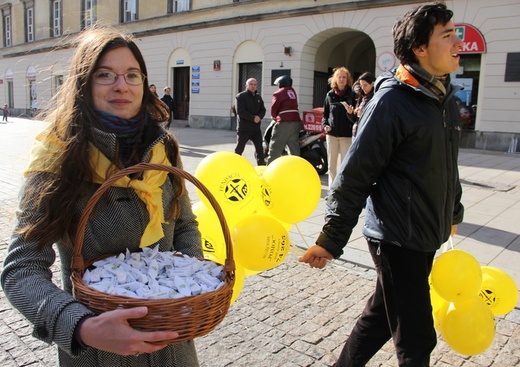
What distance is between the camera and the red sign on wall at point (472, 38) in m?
14.1

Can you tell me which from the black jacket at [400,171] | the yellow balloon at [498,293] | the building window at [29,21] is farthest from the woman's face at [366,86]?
the building window at [29,21]

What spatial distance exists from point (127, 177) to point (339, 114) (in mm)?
5810

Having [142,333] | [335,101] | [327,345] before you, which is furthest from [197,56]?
[142,333]

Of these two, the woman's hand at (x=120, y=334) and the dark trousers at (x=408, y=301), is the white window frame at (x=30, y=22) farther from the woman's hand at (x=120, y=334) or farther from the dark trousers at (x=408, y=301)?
the woman's hand at (x=120, y=334)

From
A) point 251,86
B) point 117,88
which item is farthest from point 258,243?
point 251,86

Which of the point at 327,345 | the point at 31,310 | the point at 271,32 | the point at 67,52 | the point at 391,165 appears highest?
the point at 271,32

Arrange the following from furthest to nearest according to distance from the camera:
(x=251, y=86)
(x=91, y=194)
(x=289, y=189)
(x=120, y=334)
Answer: (x=251, y=86)
(x=289, y=189)
(x=91, y=194)
(x=120, y=334)

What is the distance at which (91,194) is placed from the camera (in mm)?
1480

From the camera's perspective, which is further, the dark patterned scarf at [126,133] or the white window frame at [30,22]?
the white window frame at [30,22]

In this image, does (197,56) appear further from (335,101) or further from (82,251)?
(82,251)

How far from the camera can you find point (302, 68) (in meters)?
18.4

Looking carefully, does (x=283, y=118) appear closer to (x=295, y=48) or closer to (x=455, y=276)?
(x=455, y=276)

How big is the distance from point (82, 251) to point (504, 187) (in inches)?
341

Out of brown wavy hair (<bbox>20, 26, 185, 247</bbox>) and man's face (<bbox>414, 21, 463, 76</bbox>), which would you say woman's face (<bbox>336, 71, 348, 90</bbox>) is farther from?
brown wavy hair (<bbox>20, 26, 185, 247</bbox>)
